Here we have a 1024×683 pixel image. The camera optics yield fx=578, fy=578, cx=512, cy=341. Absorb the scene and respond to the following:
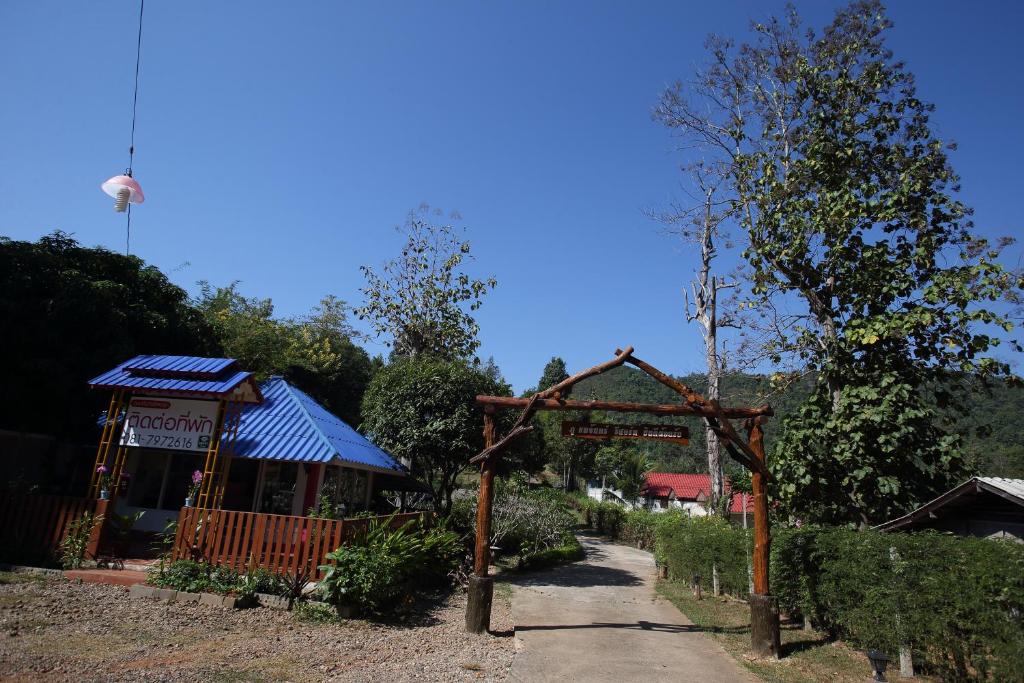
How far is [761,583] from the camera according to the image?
8664mm

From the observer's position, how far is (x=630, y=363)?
9133 millimetres

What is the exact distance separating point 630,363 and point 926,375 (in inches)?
240

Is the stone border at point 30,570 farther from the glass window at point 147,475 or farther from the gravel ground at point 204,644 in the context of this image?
the glass window at point 147,475

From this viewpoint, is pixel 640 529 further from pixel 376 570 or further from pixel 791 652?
pixel 376 570

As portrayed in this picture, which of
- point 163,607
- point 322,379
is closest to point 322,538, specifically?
point 163,607

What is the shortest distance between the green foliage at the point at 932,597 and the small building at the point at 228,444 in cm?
867

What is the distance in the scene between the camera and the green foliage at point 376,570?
8.97 metres

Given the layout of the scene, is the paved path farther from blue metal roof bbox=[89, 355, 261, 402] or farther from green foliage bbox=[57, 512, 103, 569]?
green foliage bbox=[57, 512, 103, 569]

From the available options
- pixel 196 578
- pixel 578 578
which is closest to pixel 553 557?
pixel 578 578

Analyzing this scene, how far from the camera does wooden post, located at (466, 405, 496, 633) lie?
8.77 m

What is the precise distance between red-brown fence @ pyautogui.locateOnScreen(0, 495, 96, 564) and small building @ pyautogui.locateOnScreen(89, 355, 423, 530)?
103 cm

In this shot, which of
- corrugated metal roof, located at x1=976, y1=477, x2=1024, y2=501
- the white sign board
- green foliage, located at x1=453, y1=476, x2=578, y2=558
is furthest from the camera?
green foliage, located at x1=453, y1=476, x2=578, y2=558

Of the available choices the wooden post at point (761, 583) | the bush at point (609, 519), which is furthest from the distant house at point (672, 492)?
the wooden post at point (761, 583)

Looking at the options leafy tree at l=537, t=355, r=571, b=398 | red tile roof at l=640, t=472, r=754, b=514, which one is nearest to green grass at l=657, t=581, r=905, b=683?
red tile roof at l=640, t=472, r=754, b=514
